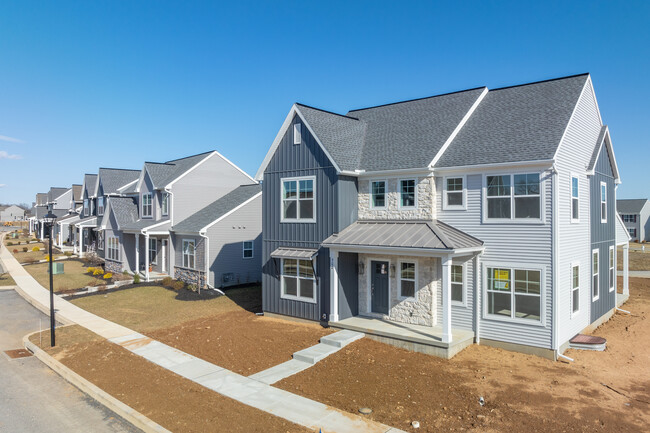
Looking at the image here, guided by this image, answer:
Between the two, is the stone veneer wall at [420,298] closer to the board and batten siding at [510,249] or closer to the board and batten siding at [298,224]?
the board and batten siding at [510,249]

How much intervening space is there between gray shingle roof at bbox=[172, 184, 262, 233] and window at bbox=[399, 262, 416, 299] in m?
13.2

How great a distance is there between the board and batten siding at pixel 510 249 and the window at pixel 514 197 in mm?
193

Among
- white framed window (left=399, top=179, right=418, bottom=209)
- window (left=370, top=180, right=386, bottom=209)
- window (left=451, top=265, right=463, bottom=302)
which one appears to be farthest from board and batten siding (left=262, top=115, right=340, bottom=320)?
window (left=451, top=265, right=463, bottom=302)

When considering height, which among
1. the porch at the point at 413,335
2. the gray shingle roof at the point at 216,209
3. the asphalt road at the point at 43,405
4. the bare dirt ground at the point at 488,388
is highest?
the gray shingle roof at the point at 216,209

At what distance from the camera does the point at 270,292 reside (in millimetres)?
17891

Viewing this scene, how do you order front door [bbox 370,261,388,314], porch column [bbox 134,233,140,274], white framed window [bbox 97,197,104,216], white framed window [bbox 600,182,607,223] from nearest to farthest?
front door [bbox 370,261,388,314] < white framed window [bbox 600,182,607,223] < porch column [bbox 134,233,140,274] < white framed window [bbox 97,197,104,216]

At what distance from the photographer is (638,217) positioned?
69.4 m

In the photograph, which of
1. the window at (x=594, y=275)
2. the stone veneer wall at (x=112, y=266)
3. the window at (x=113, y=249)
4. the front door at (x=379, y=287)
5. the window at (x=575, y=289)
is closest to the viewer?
the window at (x=575, y=289)

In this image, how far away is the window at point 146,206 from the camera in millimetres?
29305

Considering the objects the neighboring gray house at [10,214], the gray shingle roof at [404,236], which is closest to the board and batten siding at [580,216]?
the gray shingle roof at [404,236]

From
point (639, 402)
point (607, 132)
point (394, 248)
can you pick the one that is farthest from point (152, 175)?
point (639, 402)

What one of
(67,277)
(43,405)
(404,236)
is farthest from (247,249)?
(43,405)

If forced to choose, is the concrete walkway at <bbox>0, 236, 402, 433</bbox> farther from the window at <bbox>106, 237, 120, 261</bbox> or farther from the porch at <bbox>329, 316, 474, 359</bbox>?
the window at <bbox>106, 237, 120, 261</bbox>

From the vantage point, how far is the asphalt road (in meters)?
8.77
